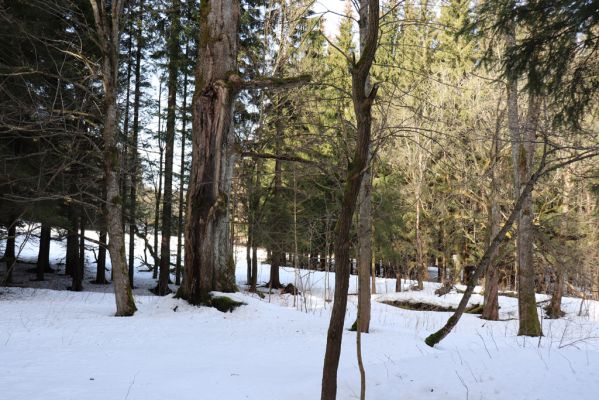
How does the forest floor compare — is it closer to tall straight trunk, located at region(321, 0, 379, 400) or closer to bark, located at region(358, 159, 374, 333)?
bark, located at region(358, 159, 374, 333)

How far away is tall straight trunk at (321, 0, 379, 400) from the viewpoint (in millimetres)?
2703

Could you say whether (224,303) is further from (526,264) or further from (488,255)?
(526,264)

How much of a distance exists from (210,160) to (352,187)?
233 inches

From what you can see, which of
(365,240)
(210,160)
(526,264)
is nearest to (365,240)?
(365,240)

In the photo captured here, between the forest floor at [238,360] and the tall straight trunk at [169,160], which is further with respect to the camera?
the tall straight trunk at [169,160]

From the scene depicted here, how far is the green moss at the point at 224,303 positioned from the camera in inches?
308

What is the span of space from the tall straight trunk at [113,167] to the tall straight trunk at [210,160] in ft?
3.58

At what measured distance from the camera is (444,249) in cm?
2286

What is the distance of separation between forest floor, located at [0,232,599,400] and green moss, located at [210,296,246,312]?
0.48ft

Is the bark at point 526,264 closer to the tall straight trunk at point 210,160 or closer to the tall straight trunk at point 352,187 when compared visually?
the tall straight trunk at point 210,160

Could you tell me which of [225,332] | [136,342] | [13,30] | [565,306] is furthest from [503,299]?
[13,30]

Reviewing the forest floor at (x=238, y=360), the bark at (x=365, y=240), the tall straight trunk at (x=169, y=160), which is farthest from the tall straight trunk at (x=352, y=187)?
the tall straight trunk at (x=169, y=160)

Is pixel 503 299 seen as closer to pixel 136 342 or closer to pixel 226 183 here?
pixel 226 183

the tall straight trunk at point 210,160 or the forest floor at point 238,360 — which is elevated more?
the tall straight trunk at point 210,160
